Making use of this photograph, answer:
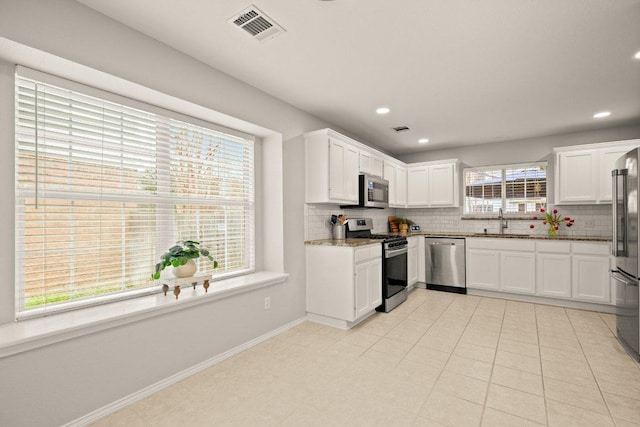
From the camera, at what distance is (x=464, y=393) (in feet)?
7.02

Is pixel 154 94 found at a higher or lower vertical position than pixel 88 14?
lower

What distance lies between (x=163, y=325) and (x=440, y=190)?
4754mm

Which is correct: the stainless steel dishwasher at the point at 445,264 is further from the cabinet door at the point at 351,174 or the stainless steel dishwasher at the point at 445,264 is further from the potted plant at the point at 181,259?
the potted plant at the point at 181,259

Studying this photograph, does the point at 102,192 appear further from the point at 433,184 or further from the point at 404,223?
the point at 433,184

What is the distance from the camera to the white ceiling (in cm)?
193

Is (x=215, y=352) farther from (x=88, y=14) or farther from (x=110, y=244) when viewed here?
(x=88, y=14)

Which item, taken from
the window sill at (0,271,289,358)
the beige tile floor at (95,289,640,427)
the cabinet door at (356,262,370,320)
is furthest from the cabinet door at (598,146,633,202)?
the window sill at (0,271,289,358)

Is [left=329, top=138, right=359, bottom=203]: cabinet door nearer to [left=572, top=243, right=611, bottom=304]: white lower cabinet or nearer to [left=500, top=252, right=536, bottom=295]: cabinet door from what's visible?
[left=500, top=252, right=536, bottom=295]: cabinet door

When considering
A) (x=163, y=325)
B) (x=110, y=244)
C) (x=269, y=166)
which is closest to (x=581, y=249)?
(x=269, y=166)

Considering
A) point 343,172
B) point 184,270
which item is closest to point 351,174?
point 343,172

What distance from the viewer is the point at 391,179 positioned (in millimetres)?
5168

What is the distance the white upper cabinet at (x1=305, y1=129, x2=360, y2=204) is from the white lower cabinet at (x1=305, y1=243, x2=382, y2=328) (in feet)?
2.05

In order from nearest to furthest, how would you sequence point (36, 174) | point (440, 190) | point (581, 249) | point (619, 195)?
point (36, 174) → point (619, 195) → point (581, 249) → point (440, 190)

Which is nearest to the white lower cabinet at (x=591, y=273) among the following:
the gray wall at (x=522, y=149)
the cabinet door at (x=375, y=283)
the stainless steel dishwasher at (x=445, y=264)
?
the stainless steel dishwasher at (x=445, y=264)
